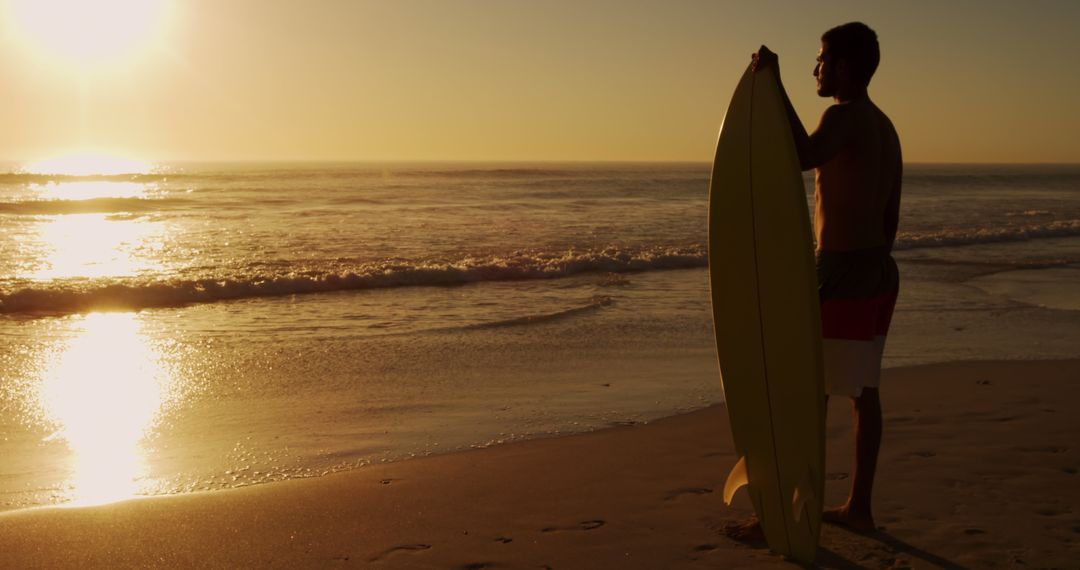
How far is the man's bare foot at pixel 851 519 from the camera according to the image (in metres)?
3.15

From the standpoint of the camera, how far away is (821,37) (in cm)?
307

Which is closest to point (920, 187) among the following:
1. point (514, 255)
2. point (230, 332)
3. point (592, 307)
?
point (514, 255)

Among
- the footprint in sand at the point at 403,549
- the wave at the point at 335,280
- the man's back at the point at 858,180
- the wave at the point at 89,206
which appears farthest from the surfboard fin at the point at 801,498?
the wave at the point at 89,206

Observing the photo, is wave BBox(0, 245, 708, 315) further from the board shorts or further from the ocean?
the board shorts

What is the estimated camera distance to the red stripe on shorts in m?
3.02

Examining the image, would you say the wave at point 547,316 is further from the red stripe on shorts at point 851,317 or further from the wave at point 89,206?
the wave at point 89,206

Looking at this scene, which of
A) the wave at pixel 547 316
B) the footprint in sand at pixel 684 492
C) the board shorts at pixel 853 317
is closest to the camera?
the board shorts at pixel 853 317

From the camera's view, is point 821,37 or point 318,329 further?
point 318,329

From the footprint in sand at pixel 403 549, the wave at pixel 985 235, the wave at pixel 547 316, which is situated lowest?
the wave at pixel 547 316

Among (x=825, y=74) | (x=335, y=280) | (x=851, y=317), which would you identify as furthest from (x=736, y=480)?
(x=335, y=280)

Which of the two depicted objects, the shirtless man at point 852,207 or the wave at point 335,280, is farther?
the wave at point 335,280

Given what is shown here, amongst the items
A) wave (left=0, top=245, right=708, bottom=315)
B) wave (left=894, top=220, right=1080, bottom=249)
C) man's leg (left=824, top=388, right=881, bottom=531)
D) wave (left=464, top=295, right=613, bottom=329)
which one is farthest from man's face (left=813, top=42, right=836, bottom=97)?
wave (left=894, top=220, right=1080, bottom=249)

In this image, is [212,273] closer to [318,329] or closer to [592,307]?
[318,329]

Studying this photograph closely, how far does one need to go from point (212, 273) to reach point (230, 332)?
3.79 metres
